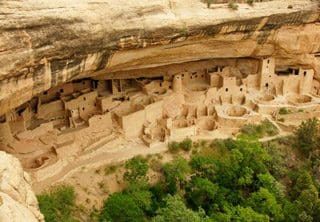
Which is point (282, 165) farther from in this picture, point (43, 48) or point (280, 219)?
point (43, 48)

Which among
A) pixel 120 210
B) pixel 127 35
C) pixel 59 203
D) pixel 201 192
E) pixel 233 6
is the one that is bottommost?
pixel 201 192

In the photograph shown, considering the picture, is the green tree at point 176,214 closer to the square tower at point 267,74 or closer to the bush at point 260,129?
the bush at point 260,129

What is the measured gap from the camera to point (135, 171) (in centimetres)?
1143

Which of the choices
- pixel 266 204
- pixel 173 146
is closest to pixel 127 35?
pixel 173 146

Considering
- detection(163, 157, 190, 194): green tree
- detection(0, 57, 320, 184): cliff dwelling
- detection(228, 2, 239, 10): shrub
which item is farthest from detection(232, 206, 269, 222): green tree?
detection(228, 2, 239, 10): shrub

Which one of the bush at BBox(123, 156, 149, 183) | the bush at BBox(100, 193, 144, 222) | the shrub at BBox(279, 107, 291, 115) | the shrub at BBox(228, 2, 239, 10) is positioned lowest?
the bush at BBox(100, 193, 144, 222)

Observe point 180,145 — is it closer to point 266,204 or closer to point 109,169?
point 109,169

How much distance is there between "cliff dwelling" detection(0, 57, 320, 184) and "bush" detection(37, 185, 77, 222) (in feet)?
1.76

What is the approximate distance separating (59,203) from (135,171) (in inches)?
85.9

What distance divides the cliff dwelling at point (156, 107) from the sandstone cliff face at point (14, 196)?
5709 millimetres

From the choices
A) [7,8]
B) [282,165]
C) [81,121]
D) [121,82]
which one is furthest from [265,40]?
[7,8]

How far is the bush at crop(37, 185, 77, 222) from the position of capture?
32.4ft

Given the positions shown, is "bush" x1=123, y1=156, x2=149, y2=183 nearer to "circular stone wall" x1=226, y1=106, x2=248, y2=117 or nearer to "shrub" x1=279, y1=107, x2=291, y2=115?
"circular stone wall" x1=226, y1=106, x2=248, y2=117

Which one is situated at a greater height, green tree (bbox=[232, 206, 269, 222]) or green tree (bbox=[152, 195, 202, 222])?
green tree (bbox=[152, 195, 202, 222])
